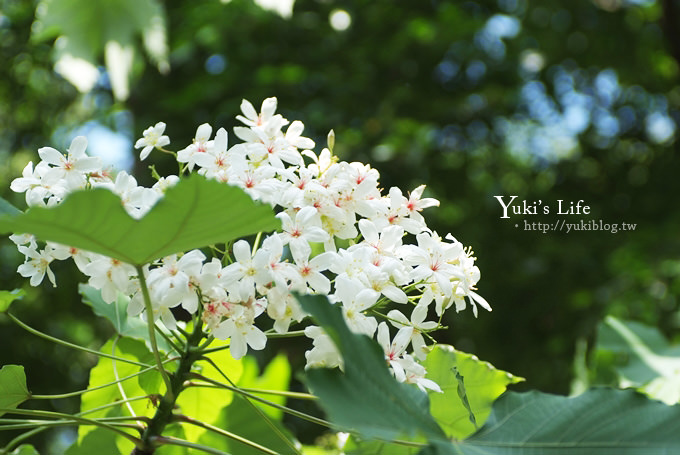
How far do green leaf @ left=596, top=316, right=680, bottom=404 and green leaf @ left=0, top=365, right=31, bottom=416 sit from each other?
1.10 metres

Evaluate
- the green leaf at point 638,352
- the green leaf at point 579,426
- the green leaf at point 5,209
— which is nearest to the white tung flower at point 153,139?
the green leaf at point 5,209

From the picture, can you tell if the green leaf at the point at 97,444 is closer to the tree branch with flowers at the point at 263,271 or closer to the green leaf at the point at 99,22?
the tree branch with flowers at the point at 263,271

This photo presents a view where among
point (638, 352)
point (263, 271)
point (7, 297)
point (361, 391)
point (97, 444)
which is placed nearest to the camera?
point (361, 391)

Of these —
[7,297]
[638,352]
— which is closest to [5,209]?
[7,297]

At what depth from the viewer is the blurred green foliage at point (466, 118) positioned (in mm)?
3254

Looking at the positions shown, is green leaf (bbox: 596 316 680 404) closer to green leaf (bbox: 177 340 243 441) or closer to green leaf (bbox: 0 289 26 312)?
green leaf (bbox: 177 340 243 441)

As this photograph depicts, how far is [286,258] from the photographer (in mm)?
644

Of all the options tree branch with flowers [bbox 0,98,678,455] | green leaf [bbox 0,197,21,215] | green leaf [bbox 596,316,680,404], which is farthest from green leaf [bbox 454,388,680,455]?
green leaf [bbox 596,316,680,404]

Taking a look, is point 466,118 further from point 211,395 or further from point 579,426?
point 579,426

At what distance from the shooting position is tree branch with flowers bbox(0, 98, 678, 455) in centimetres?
46

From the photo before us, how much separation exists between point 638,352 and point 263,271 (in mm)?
1239

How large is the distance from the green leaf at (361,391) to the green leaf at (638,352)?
39.6 inches

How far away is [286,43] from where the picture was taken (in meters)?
→ 3.69

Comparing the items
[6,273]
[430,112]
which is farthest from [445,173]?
[6,273]
